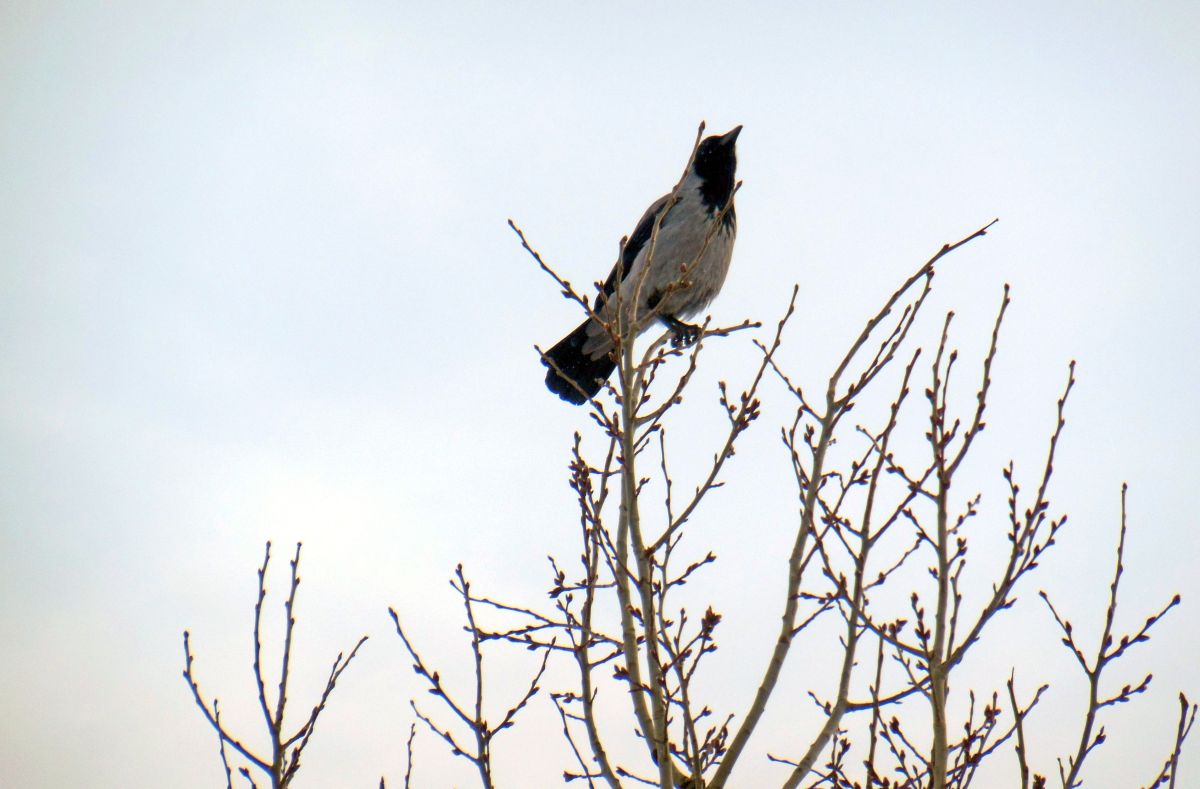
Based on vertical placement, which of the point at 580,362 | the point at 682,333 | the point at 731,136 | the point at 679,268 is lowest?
the point at 682,333

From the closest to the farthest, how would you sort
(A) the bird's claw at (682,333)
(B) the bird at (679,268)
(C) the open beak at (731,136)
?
(A) the bird's claw at (682,333) < (B) the bird at (679,268) < (C) the open beak at (731,136)

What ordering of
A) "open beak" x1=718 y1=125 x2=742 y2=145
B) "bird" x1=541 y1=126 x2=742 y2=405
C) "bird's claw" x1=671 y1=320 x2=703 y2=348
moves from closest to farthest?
"bird's claw" x1=671 y1=320 x2=703 y2=348, "bird" x1=541 y1=126 x2=742 y2=405, "open beak" x1=718 y1=125 x2=742 y2=145

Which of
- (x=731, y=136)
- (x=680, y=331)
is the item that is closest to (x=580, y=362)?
(x=680, y=331)

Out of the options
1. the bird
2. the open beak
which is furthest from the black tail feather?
the open beak

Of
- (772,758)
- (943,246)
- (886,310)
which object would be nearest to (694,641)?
(772,758)

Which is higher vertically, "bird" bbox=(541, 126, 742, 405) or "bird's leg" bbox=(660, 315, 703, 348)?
"bird" bbox=(541, 126, 742, 405)

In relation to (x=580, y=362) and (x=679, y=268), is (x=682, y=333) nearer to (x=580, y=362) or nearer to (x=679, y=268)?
(x=679, y=268)

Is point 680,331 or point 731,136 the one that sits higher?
point 731,136

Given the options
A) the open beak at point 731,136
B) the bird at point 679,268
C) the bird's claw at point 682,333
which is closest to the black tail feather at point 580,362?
the bird at point 679,268

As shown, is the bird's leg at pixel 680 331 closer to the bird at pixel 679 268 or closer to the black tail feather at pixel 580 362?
the bird at pixel 679 268

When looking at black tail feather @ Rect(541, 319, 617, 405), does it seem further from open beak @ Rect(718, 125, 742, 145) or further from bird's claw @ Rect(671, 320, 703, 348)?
open beak @ Rect(718, 125, 742, 145)

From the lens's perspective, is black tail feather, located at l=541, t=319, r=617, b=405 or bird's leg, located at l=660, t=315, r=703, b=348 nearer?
bird's leg, located at l=660, t=315, r=703, b=348

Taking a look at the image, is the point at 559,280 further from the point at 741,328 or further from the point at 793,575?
the point at 793,575

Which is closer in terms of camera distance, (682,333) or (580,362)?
(682,333)
